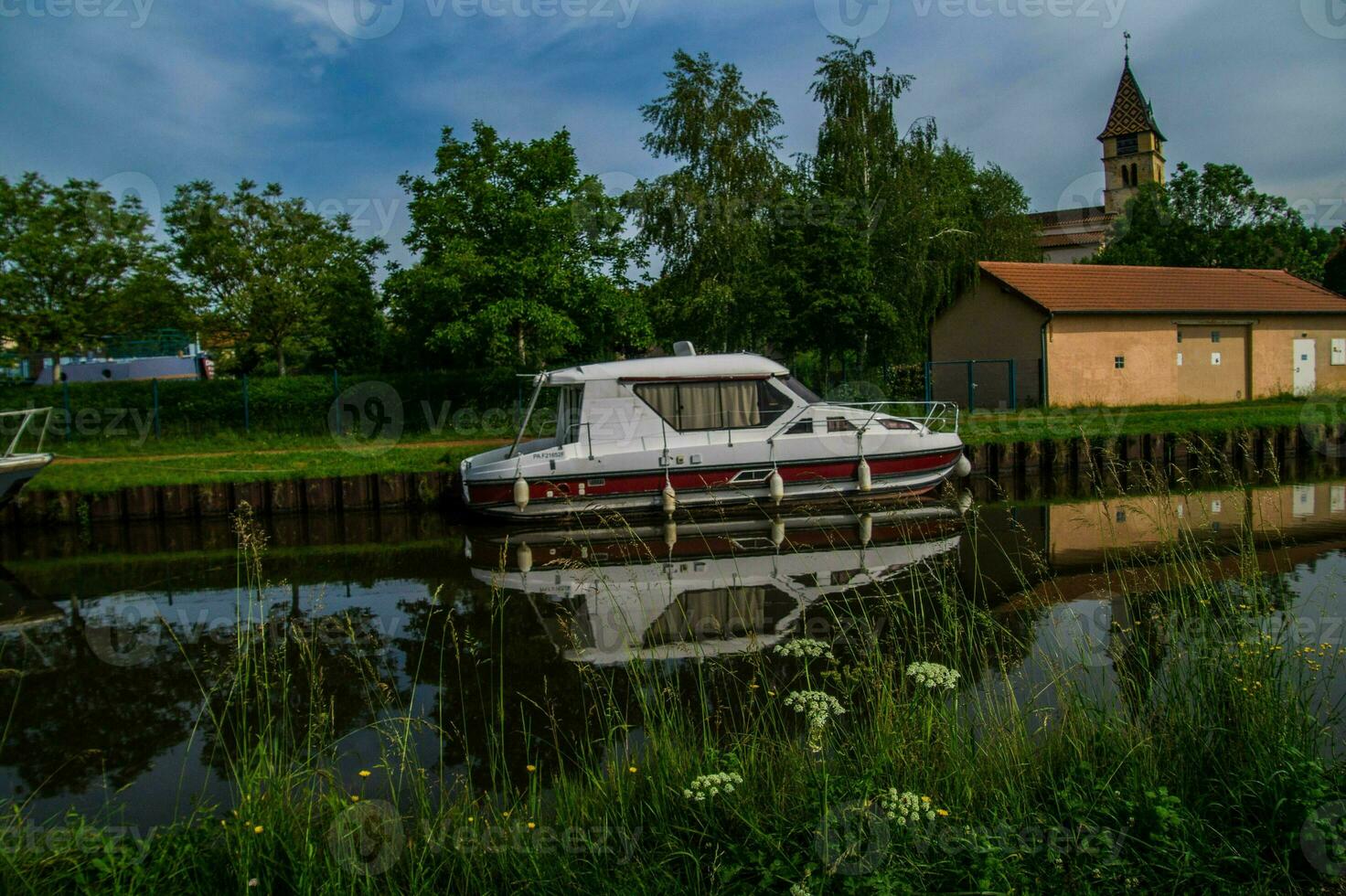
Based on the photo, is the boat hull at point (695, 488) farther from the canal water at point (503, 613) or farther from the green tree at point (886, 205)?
the green tree at point (886, 205)

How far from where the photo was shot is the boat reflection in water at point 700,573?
23.7 ft

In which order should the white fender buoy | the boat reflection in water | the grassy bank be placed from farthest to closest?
the white fender buoy
the boat reflection in water
the grassy bank

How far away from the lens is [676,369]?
13.7 meters

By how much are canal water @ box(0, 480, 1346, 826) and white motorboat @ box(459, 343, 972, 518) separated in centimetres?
60

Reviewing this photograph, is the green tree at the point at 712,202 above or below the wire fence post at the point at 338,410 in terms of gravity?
above

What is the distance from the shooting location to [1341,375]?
93.9ft

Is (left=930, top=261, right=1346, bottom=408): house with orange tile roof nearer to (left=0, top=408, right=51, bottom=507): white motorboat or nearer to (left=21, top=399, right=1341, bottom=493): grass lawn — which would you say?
(left=21, top=399, right=1341, bottom=493): grass lawn

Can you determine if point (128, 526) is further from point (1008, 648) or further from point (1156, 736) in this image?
point (1156, 736)

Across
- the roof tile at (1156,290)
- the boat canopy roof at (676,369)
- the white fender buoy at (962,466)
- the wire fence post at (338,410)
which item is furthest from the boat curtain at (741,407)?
the roof tile at (1156,290)

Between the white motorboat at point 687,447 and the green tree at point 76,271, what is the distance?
46.4ft

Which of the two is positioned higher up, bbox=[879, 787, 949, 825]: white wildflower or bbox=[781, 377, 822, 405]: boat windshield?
bbox=[781, 377, 822, 405]: boat windshield

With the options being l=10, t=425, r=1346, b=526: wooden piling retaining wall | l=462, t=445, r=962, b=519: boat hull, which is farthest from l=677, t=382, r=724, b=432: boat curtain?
l=10, t=425, r=1346, b=526: wooden piling retaining wall

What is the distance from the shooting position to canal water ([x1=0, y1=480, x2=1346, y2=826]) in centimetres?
527

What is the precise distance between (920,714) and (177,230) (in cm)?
2679
